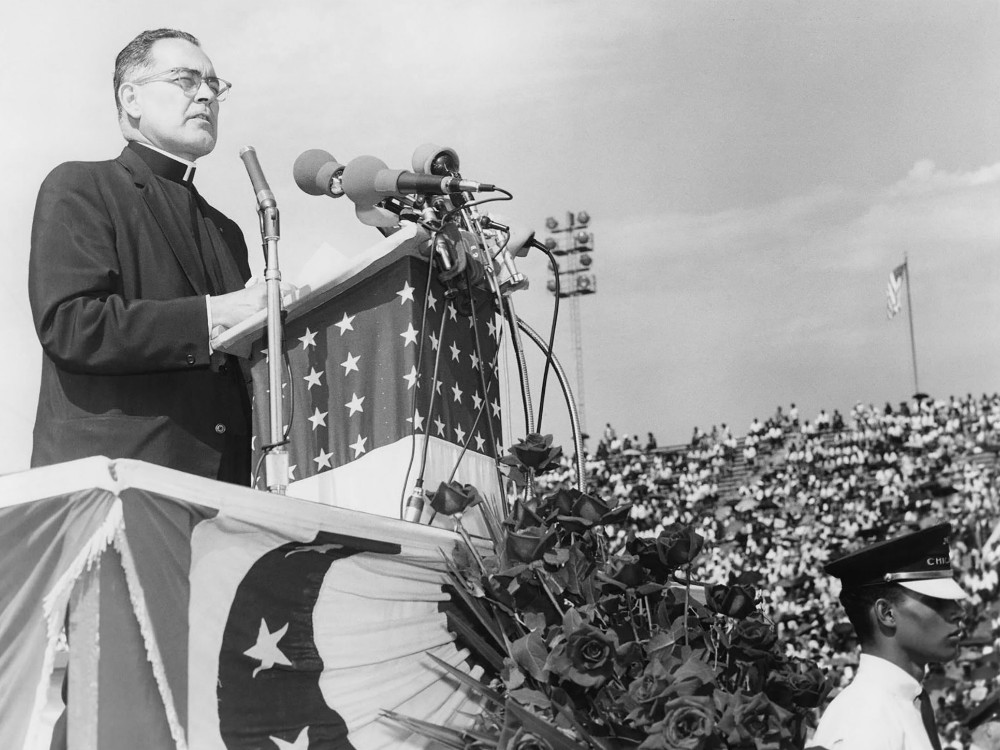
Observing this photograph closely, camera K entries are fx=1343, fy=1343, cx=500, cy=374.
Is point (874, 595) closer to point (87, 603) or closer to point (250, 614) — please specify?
point (250, 614)

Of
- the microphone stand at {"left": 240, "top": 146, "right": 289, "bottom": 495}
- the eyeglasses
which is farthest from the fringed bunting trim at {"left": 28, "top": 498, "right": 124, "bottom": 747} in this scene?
the eyeglasses

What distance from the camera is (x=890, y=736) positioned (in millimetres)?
2529

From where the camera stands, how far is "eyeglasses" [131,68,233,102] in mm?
2701

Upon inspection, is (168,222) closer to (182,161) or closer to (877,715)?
(182,161)

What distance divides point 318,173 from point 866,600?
1430 millimetres

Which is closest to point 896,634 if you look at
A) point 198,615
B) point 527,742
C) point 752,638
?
point 752,638

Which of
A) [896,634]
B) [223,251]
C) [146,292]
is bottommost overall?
[896,634]

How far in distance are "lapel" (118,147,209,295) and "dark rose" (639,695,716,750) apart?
1273 mm

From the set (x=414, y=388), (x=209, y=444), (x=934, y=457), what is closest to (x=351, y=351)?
(x=414, y=388)

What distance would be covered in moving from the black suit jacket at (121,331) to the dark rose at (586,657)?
2.72ft

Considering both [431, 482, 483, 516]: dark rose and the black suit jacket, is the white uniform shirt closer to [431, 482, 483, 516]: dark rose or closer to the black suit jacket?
[431, 482, 483, 516]: dark rose

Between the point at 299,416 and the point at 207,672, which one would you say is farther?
the point at 299,416

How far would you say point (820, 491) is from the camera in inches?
593

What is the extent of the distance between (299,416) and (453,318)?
0.37 metres
